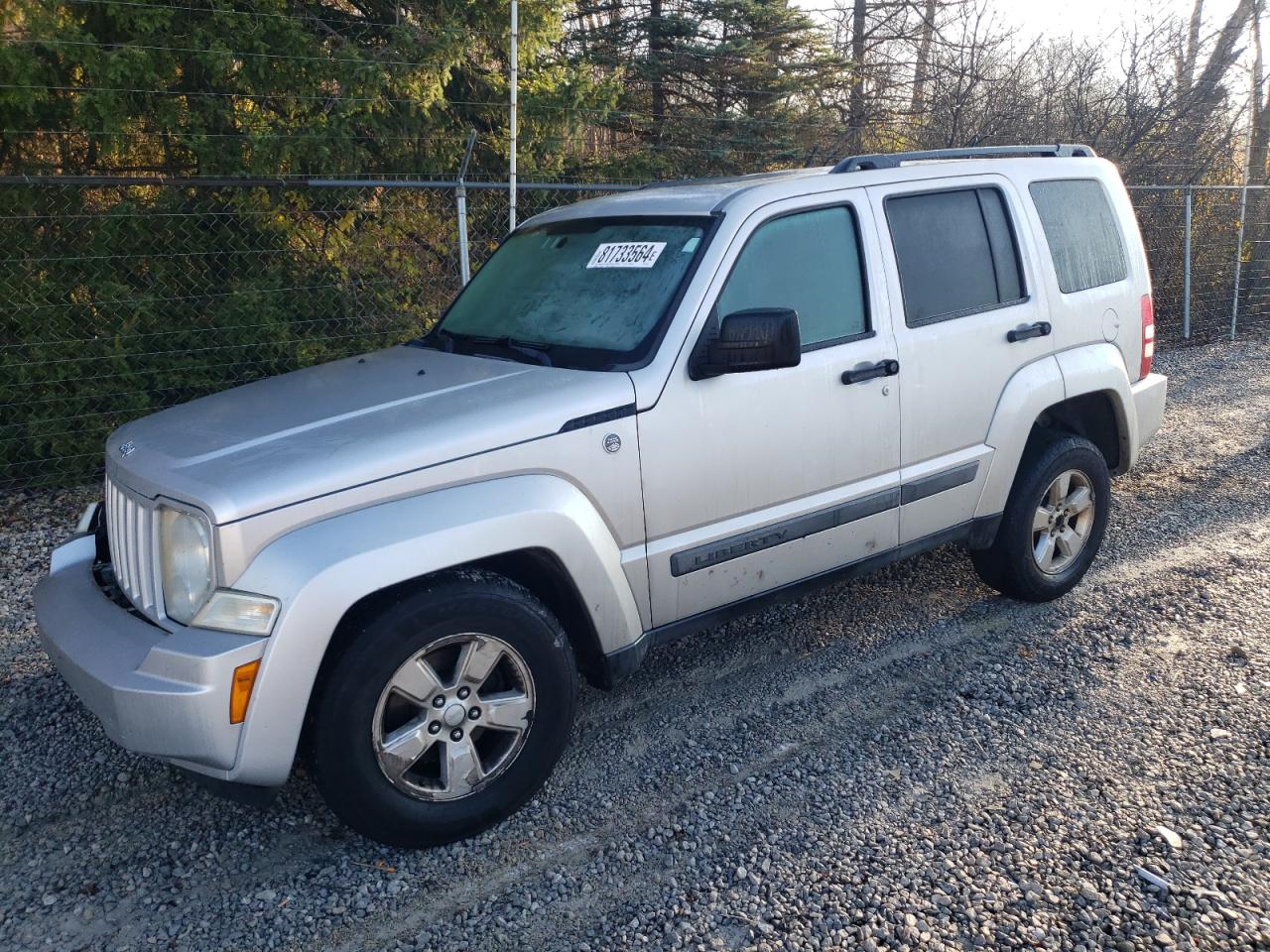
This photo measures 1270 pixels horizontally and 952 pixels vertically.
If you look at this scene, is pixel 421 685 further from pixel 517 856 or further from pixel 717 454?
pixel 717 454

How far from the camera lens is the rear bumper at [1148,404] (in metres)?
5.12

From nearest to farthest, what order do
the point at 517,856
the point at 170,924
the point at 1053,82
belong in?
1. the point at 170,924
2. the point at 517,856
3. the point at 1053,82

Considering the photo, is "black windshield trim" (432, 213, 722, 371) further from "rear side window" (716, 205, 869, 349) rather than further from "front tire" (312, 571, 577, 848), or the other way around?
"front tire" (312, 571, 577, 848)

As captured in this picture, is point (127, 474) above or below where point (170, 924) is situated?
above

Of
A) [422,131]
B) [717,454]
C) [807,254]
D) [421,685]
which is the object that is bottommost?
[421,685]

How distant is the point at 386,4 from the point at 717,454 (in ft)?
21.6

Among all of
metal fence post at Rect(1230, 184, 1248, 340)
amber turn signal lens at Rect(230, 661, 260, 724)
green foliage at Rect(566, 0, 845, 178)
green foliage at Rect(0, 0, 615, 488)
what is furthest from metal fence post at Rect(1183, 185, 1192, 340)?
amber turn signal lens at Rect(230, 661, 260, 724)

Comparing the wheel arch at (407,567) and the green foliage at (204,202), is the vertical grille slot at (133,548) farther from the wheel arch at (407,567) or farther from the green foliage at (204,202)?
the green foliage at (204,202)

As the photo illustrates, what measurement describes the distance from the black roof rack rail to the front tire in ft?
7.62

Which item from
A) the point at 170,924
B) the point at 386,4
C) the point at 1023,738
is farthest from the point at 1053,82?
the point at 170,924

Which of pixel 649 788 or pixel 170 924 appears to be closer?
pixel 170 924

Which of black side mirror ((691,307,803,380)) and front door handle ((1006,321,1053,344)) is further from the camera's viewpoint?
front door handle ((1006,321,1053,344))

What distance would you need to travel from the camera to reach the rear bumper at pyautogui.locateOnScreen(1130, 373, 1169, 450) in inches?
201

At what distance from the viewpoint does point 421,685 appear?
10.1 feet
